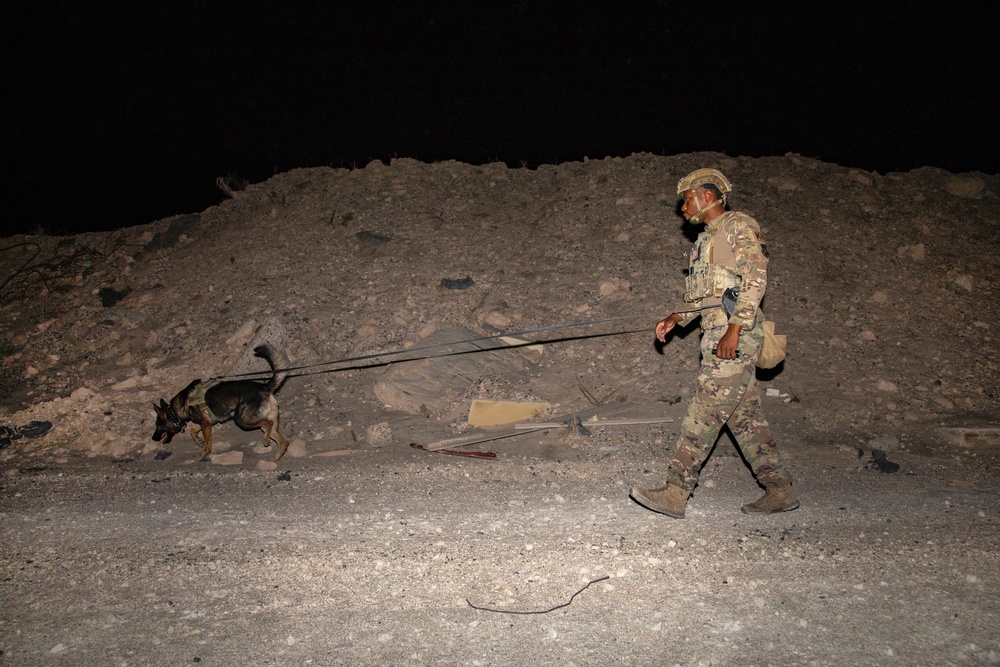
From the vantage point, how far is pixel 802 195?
938cm

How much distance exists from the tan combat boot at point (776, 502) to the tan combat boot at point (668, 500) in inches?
19.1

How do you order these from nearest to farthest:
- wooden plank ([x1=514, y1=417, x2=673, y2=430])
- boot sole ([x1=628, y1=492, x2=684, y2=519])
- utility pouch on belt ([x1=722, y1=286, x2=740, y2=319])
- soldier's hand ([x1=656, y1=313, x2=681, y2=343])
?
1. utility pouch on belt ([x1=722, y1=286, x2=740, y2=319])
2. boot sole ([x1=628, y1=492, x2=684, y2=519])
3. soldier's hand ([x1=656, y1=313, x2=681, y2=343])
4. wooden plank ([x1=514, y1=417, x2=673, y2=430])

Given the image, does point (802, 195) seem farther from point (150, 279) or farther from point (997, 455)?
point (150, 279)

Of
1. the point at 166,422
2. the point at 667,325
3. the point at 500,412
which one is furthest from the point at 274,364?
the point at 667,325

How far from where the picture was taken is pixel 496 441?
570cm

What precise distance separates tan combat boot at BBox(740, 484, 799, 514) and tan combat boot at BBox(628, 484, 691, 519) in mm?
485

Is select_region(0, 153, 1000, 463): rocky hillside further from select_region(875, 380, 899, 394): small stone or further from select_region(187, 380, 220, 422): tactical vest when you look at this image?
select_region(187, 380, 220, 422): tactical vest

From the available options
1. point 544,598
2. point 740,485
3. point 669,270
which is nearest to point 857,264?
point 669,270

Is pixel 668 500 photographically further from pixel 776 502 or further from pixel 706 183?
pixel 706 183

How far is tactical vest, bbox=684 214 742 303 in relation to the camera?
411 centimetres

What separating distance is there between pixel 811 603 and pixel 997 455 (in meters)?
2.99

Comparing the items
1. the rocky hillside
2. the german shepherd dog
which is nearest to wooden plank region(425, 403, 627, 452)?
the rocky hillside

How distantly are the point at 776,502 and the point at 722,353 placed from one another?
124 cm

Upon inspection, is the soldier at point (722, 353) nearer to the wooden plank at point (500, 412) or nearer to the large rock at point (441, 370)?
the wooden plank at point (500, 412)
